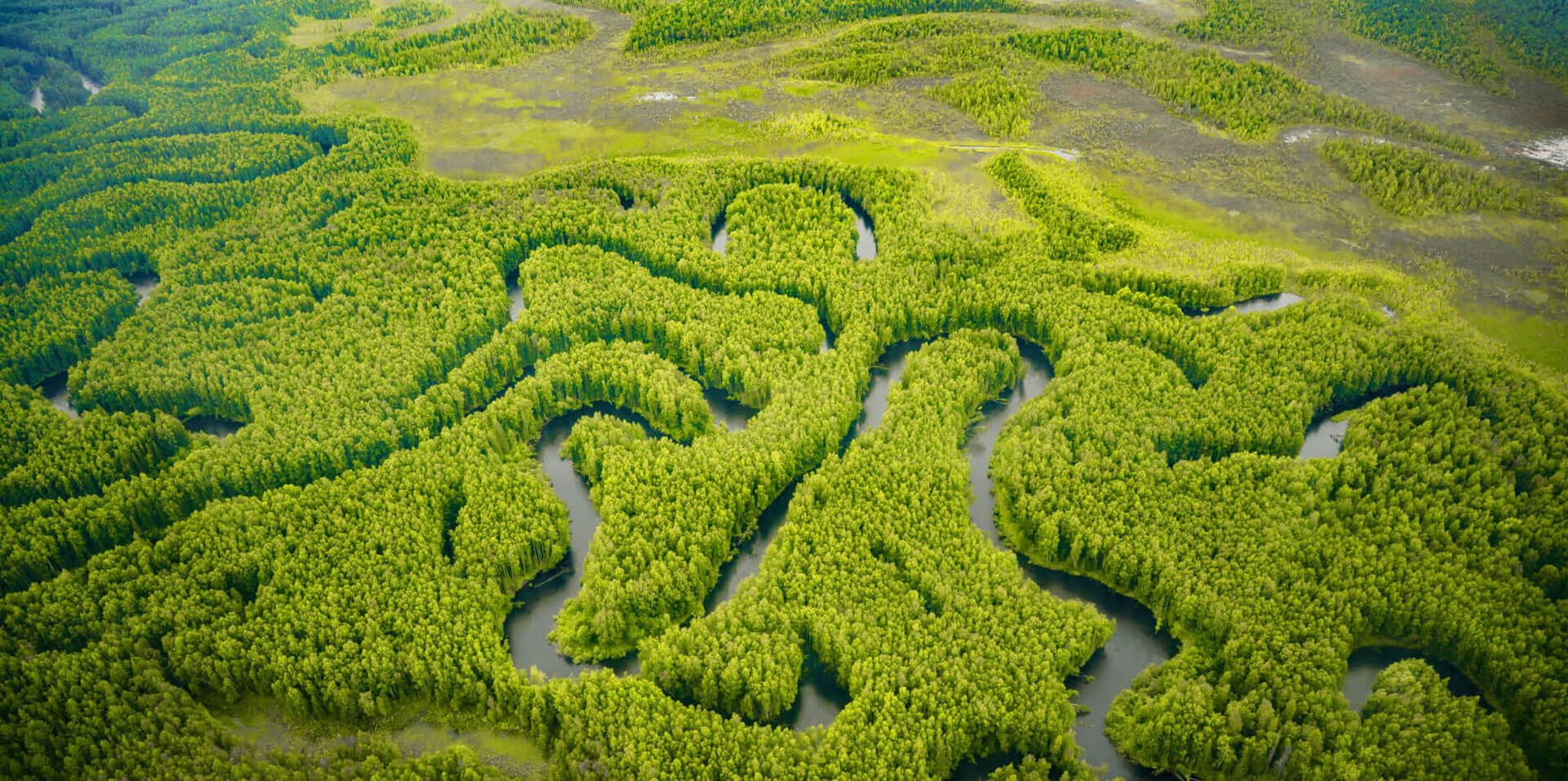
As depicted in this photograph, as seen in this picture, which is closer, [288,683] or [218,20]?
[288,683]

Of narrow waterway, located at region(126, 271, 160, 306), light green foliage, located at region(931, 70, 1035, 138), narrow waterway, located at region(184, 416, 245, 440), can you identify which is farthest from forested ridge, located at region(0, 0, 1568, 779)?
light green foliage, located at region(931, 70, 1035, 138)

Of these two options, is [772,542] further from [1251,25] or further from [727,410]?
[1251,25]

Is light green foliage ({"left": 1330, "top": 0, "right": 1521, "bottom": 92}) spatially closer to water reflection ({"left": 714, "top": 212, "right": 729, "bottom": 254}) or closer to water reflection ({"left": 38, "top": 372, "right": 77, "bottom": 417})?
water reflection ({"left": 714, "top": 212, "right": 729, "bottom": 254})

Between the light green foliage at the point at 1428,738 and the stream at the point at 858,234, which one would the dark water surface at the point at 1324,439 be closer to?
the light green foliage at the point at 1428,738

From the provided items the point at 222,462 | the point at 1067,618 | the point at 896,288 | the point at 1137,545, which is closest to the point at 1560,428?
the point at 1137,545

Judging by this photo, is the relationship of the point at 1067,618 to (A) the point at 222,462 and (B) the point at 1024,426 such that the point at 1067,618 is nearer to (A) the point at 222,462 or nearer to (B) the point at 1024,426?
(B) the point at 1024,426

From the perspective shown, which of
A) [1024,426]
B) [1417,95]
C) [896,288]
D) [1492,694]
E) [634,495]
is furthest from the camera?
[1417,95]
